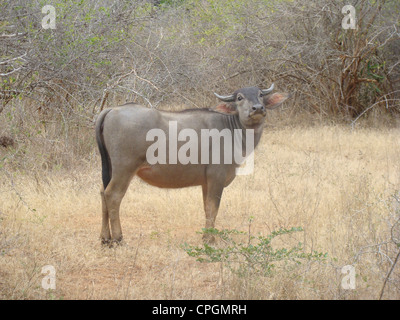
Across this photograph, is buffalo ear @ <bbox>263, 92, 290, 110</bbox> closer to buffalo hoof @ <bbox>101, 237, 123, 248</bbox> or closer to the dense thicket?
buffalo hoof @ <bbox>101, 237, 123, 248</bbox>

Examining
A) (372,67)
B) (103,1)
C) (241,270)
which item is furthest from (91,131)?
(372,67)

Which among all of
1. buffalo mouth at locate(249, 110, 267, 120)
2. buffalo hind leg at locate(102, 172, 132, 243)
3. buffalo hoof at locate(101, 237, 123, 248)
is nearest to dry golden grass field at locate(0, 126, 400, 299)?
buffalo hoof at locate(101, 237, 123, 248)

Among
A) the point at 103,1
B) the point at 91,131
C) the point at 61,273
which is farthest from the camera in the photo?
the point at 103,1

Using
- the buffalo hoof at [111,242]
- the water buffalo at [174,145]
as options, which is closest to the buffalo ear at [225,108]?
the water buffalo at [174,145]

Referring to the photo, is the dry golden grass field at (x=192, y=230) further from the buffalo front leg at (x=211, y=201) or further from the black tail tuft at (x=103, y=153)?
the black tail tuft at (x=103, y=153)

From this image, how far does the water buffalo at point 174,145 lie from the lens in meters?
5.52

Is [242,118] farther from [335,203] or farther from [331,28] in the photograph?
[331,28]

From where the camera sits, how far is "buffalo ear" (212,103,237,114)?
234 inches

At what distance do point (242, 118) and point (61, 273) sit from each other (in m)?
2.47

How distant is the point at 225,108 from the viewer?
19.6 feet

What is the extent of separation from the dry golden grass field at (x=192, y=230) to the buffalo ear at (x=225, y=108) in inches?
49.1

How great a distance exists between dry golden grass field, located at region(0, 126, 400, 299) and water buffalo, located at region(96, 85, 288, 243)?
0.55 m

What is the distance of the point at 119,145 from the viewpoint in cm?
548

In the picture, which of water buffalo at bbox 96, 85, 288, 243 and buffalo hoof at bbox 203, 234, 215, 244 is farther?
buffalo hoof at bbox 203, 234, 215, 244
